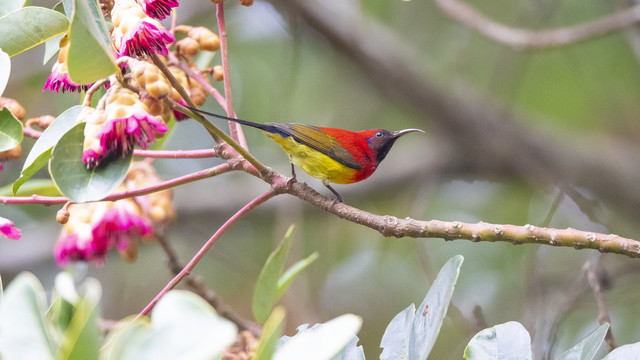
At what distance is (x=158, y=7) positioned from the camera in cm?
132

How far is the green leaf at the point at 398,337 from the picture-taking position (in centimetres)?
114

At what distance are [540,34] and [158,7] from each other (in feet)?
8.22

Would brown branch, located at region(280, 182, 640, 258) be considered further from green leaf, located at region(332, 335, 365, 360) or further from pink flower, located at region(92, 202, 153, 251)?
pink flower, located at region(92, 202, 153, 251)

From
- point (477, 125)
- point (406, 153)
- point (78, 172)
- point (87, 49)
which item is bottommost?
point (406, 153)

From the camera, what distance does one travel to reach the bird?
235 cm

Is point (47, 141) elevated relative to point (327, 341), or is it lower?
lower

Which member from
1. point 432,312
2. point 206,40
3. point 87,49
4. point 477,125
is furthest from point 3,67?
point 477,125

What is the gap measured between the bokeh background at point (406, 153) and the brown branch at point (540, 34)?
1.89 ft

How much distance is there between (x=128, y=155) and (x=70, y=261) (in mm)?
886

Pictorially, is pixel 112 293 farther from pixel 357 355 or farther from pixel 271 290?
pixel 357 355

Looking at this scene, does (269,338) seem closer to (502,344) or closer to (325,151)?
(502,344)

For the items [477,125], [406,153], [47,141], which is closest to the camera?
[47,141]

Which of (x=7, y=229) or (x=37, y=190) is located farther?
(x=37, y=190)

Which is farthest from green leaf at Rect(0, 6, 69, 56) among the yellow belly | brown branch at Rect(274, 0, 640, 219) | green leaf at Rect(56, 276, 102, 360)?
brown branch at Rect(274, 0, 640, 219)
